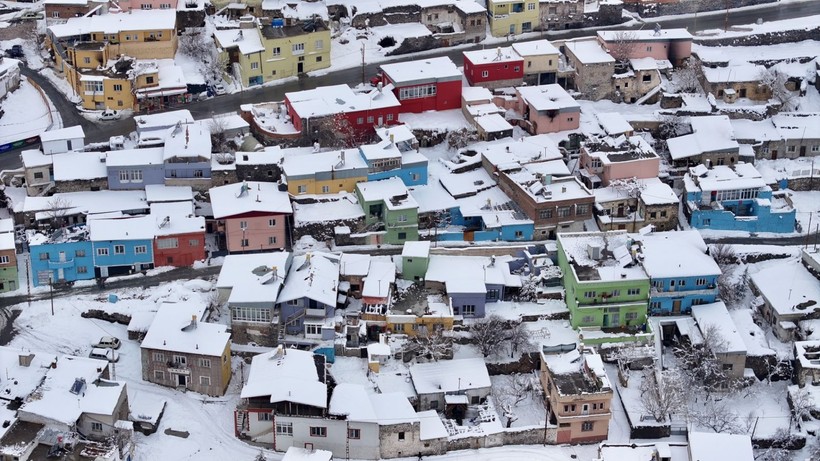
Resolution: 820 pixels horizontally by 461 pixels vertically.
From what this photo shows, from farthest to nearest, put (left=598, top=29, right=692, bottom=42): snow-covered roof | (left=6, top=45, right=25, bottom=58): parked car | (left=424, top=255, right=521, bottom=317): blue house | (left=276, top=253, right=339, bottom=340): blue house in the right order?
(left=6, top=45, right=25, bottom=58): parked car, (left=598, top=29, right=692, bottom=42): snow-covered roof, (left=424, top=255, right=521, bottom=317): blue house, (left=276, top=253, right=339, bottom=340): blue house

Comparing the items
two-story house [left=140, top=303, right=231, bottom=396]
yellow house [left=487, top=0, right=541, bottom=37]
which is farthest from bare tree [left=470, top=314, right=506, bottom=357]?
Result: yellow house [left=487, top=0, right=541, bottom=37]

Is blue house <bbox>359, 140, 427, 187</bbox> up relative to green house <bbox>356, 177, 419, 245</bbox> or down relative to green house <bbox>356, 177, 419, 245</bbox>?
up

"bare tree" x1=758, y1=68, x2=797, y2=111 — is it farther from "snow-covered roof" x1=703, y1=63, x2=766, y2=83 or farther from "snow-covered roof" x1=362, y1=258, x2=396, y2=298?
"snow-covered roof" x1=362, y1=258, x2=396, y2=298

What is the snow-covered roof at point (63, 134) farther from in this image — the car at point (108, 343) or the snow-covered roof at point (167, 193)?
the car at point (108, 343)

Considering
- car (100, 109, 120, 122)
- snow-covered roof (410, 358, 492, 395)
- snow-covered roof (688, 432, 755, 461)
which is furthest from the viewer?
car (100, 109, 120, 122)

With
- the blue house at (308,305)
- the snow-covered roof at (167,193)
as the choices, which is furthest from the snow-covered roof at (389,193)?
the snow-covered roof at (167,193)

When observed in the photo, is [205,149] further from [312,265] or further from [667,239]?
[667,239]

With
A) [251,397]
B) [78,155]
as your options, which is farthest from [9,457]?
[78,155]
